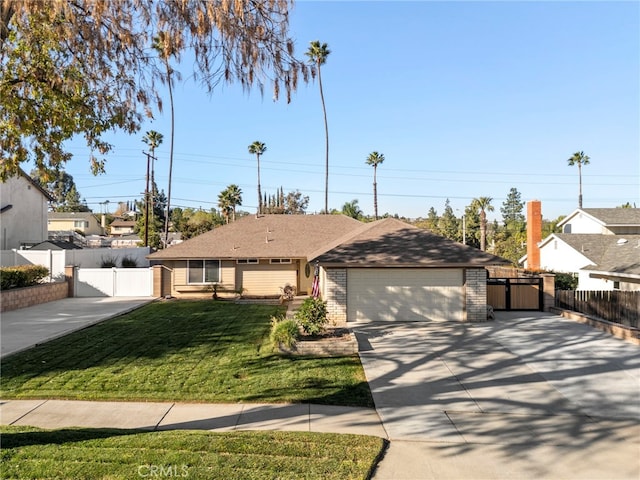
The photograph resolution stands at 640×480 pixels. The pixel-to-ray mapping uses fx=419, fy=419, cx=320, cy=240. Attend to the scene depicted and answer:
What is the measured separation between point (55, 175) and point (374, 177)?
45552 millimetres

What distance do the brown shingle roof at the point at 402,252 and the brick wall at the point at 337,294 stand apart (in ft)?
1.65

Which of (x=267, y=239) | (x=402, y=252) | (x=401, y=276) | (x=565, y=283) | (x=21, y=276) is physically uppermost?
(x=267, y=239)

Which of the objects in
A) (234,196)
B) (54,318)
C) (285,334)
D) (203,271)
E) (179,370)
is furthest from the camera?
(234,196)

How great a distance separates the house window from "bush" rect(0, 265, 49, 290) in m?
6.79

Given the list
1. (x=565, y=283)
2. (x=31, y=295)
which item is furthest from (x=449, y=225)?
(x=31, y=295)

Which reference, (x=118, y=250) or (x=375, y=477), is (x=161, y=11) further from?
(x=118, y=250)

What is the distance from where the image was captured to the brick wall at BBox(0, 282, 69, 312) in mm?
16906

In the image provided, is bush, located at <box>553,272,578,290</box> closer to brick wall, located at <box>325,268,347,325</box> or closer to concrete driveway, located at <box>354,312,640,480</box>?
concrete driveway, located at <box>354,312,640,480</box>

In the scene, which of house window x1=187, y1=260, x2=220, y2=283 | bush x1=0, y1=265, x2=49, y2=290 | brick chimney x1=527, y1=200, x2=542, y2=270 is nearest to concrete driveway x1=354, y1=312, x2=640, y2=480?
house window x1=187, y1=260, x2=220, y2=283

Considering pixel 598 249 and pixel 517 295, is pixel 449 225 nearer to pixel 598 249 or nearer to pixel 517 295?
pixel 598 249

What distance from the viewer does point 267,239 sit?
22891 millimetres

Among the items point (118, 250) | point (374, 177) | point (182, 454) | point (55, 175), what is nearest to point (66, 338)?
point (55, 175)

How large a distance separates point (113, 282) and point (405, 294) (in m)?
15.5

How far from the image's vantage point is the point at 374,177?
52.4 m
